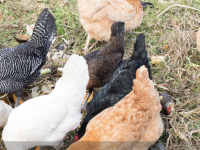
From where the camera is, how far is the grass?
1994 mm

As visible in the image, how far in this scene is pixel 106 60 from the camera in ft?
7.50

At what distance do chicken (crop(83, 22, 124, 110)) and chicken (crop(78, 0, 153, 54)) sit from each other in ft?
1.20

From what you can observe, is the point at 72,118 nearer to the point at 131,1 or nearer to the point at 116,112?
the point at 116,112

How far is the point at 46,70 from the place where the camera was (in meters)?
2.62

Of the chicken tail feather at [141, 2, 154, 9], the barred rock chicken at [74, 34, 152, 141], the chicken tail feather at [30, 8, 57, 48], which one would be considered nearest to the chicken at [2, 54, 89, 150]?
the barred rock chicken at [74, 34, 152, 141]

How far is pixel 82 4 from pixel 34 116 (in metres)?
1.84

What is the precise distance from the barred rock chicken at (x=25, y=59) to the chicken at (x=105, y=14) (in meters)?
0.57

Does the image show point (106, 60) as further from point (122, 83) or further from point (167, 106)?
point (167, 106)

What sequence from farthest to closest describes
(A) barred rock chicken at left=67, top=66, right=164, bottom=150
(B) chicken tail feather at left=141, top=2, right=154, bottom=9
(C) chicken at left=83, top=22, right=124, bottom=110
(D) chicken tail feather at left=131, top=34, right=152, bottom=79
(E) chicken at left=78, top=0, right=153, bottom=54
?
(B) chicken tail feather at left=141, top=2, right=154, bottom=9 < (E) chicken at left=78, top=0, right=153, bottom=54 < (C) chicken at left=83, top=22, right=124, bottom=110 < (D) chicken tail feather at left=131, top=34, right=152, bottom=79 < (A) barred rock chicken at left=67, top=66, right=164, bottom=150

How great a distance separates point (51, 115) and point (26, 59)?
1.00 m

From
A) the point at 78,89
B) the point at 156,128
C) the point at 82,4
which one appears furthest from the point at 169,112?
the point at 82,4

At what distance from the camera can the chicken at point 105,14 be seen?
2.51 metres

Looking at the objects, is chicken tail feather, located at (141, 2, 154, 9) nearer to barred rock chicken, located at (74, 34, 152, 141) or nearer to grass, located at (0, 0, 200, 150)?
grass, located at (0, 0, 200, 150)

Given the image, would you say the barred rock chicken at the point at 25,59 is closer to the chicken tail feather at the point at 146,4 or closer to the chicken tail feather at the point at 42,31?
the chicken tail feather at the point at 42,31
